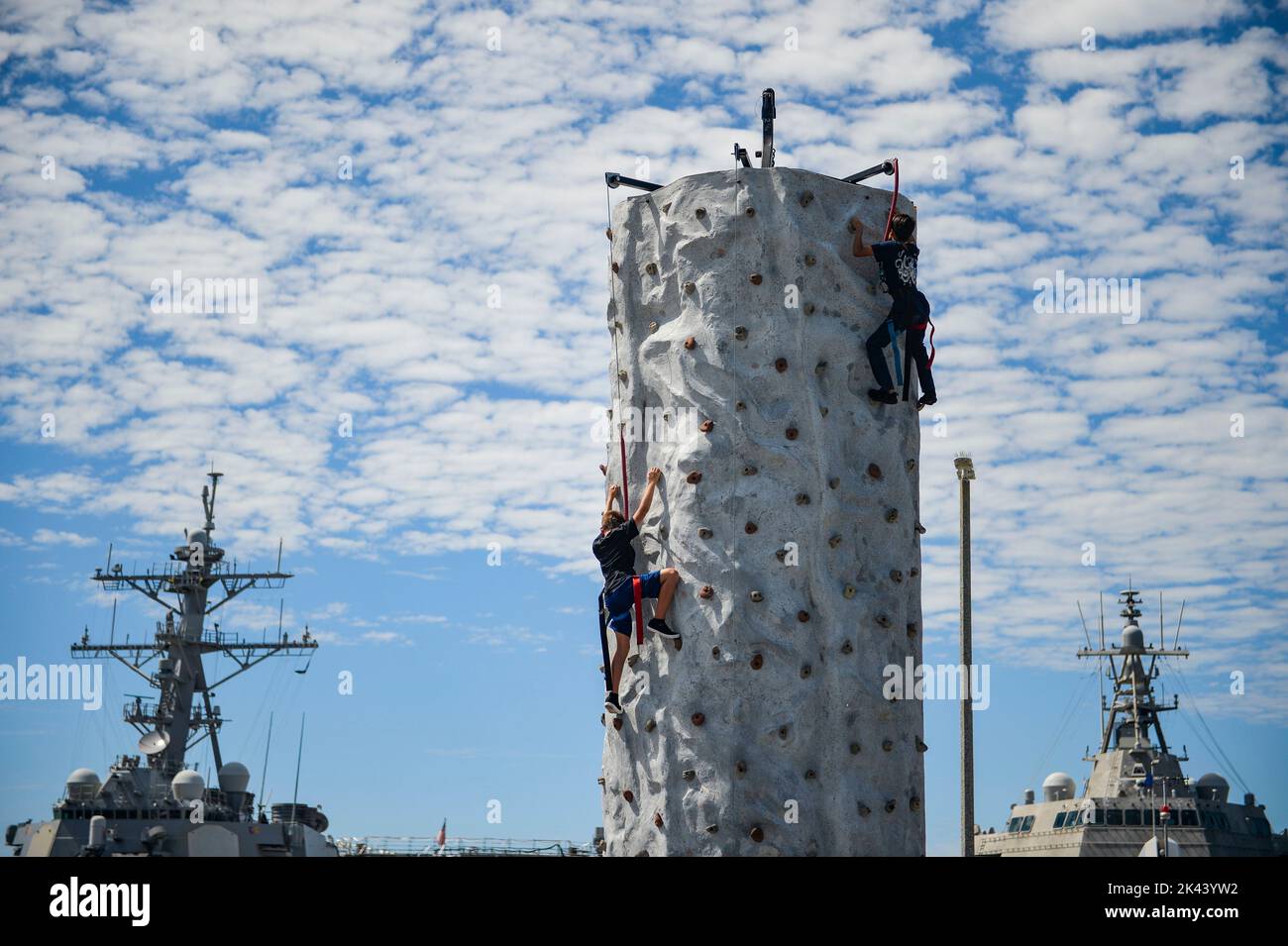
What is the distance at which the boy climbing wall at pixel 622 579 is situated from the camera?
14.6 m

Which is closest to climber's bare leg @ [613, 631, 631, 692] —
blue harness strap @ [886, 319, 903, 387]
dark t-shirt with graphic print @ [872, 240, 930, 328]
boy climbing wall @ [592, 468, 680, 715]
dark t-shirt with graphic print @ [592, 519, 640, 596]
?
boy climbing wall @ [592, 468, 680, 715]

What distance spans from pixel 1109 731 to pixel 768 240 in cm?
3336

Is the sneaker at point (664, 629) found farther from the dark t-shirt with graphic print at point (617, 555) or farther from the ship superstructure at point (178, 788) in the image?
the ship superstructure at point (178, 788)

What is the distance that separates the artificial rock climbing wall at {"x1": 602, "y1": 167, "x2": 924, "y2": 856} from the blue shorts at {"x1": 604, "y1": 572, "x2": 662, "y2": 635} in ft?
0.89

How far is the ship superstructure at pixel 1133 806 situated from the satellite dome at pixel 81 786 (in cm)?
2447

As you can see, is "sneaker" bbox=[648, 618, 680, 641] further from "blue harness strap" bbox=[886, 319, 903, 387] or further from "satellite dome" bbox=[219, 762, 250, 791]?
"satellite dome" bbox=[219, 762, 250, 791]

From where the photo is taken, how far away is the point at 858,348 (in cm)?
1514

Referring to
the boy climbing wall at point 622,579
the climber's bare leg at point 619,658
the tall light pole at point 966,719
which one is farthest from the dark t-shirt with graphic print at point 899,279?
the tall light pole at point 966,719

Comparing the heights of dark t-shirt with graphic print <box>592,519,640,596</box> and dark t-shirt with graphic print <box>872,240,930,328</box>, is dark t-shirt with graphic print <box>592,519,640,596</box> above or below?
below

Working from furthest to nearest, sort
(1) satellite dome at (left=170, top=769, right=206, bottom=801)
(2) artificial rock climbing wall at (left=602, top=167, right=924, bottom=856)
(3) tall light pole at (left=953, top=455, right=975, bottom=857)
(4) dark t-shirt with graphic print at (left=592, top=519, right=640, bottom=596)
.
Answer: (1) satellite dome at (left=170, top=769, right=206, bottom=801)
(3) tall light pole at (left=953, top=455, right=975, bottom=857)
(4) dark t-shirt with graphic print at (left=592, top=519, right=640, bottom=596)
(2) artificial rock climbing wall at (left=602, top=167, right=924, bottom=856)

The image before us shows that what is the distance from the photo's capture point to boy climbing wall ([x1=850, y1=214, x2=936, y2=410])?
49.7 feet

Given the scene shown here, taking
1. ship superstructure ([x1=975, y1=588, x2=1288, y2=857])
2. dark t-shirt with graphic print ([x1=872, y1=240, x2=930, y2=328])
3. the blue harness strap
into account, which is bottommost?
ship superstructure ([x1=975, y1=588, x2=1288, y2=857])
